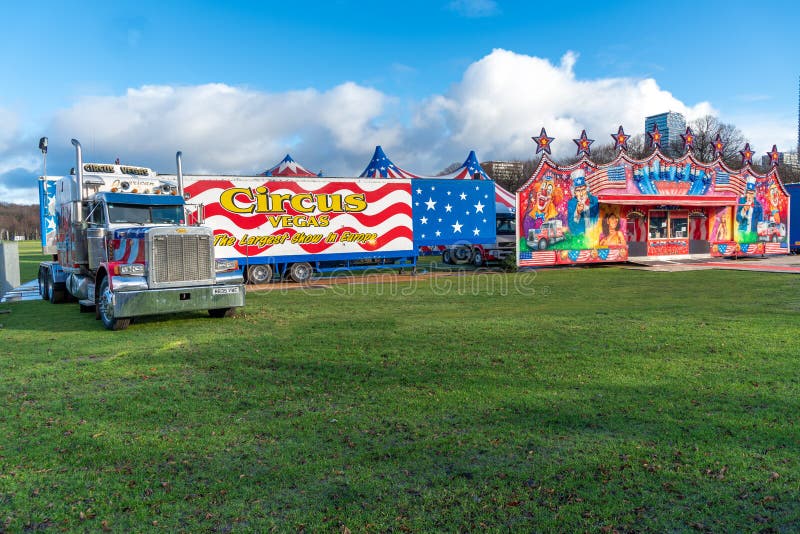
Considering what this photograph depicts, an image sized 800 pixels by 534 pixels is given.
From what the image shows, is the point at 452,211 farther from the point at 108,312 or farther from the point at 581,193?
the point at 108,312

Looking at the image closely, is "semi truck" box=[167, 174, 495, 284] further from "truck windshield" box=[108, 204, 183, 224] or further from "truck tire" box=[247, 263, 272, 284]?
"truck windshield" box=[108, 204, 183, 224]

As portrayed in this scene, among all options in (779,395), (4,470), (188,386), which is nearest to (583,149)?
(779,395)

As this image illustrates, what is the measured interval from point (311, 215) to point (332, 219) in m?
0.75

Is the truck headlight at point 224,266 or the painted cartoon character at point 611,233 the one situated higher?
the painted cartoon character at point 611,233

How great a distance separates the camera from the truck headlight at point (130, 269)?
1003 cm

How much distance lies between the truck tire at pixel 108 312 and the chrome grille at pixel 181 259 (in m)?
0.84

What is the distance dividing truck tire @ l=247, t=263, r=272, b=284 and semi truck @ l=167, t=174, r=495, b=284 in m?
0.03

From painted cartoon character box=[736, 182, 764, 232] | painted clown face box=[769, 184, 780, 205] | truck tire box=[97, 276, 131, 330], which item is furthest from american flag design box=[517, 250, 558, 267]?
truck tire box=[97, 276, 131, 330]

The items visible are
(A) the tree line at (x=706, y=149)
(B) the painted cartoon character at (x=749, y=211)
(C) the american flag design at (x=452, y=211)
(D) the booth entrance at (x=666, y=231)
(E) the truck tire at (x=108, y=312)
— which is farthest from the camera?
(A) the tree line at (x=706, y=149)

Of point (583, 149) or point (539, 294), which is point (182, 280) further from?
point (583, 149)

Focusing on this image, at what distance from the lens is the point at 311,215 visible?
62.4 ft

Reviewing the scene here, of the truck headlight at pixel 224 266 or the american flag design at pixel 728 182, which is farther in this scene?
the american flag design at pixel 728 182

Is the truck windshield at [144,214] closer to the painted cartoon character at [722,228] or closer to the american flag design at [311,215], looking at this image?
the american flag design at [311,215]

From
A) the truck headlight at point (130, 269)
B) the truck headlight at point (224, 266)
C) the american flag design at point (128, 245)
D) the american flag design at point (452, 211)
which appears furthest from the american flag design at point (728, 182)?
the truck headlight at point (130, 269)
